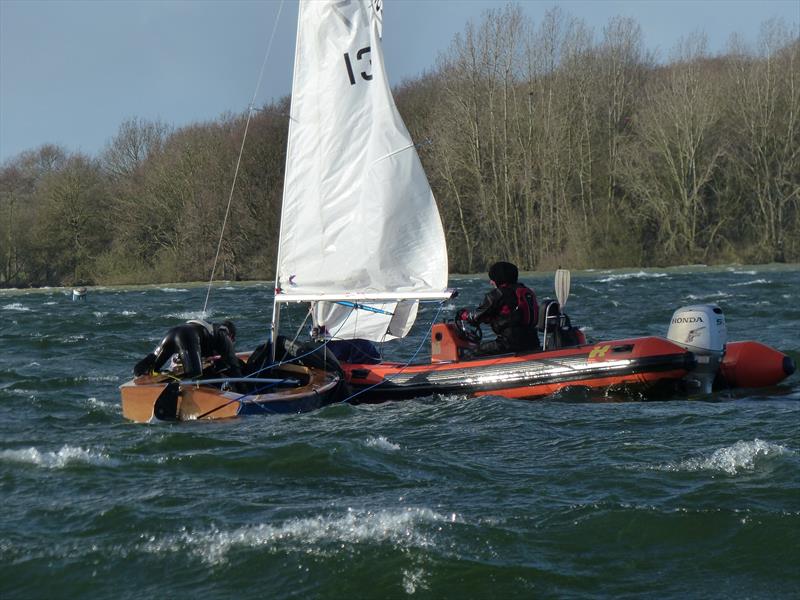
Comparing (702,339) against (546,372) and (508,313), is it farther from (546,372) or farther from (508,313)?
(508,313)

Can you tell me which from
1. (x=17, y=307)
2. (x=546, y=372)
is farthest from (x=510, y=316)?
(x=17, y=307)

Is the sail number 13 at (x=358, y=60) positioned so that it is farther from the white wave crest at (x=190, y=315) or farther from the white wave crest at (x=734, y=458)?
the white wave crest at (x=190, y=315)

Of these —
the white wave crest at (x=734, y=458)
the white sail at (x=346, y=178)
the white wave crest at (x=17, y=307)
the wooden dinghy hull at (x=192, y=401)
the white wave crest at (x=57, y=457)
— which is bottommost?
the white wave crest at (x=734, y=458)

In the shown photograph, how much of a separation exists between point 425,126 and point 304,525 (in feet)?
157

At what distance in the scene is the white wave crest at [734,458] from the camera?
874 centimetres

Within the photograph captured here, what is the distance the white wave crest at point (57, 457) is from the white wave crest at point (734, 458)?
4.75m

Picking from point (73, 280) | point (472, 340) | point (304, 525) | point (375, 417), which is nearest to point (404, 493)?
point (304, 525)

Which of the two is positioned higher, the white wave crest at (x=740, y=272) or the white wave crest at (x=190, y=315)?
the white wave crest at (x=740, y=272)

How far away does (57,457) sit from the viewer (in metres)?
9.57

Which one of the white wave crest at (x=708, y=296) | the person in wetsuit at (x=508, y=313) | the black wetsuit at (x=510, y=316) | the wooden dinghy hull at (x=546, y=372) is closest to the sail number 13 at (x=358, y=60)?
the person in wetsuit at (x=508, y=313)

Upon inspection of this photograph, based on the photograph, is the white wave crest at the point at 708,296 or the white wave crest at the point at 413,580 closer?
the white wave crest at the point at 413,580

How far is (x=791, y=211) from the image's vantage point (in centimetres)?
5094

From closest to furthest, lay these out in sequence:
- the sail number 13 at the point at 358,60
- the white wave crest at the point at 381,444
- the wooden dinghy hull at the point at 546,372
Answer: the white wave crest at the point at 381,444 < the wooden dinghy hull at the point at 546,372 < the sail number 13 at the point at 358,60

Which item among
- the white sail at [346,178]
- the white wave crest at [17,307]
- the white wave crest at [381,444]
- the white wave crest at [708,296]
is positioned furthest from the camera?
the white wave crest at [17,307]
